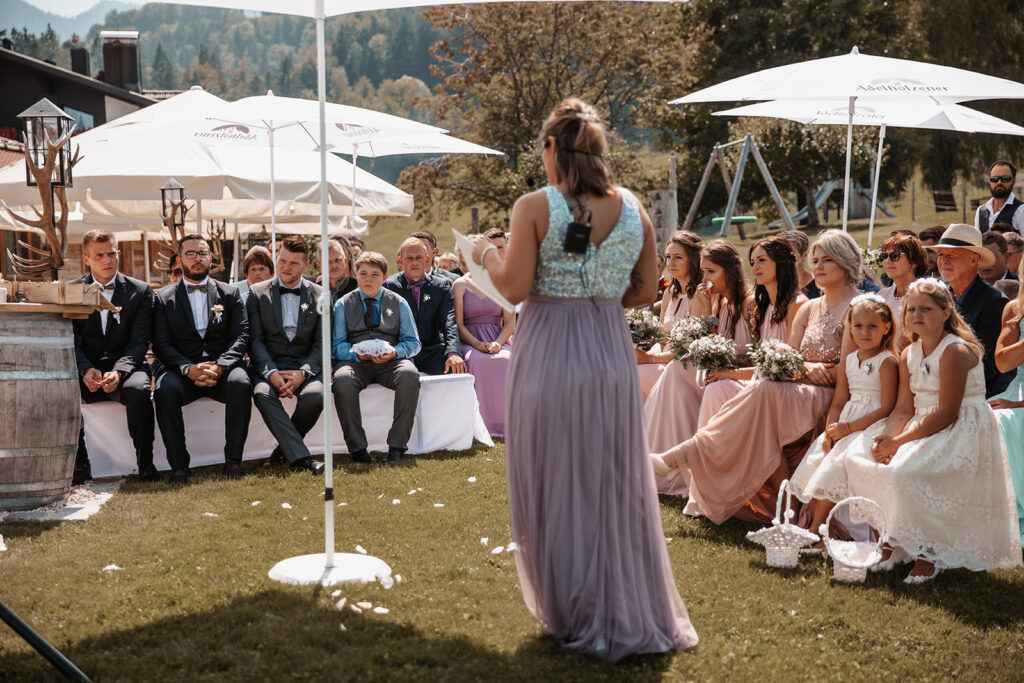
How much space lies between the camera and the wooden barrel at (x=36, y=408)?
6.22 metres

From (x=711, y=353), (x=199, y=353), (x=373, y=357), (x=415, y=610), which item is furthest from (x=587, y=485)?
(x=199, y=353)

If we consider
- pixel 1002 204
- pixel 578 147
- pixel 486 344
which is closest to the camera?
pixel 578 147

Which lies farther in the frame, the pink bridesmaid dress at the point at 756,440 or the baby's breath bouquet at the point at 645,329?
the baby's breath bouquet at the point at 645,329

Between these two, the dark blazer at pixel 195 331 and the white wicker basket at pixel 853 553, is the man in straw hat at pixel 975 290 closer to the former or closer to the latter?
the white wicker basket at pixel 853 553

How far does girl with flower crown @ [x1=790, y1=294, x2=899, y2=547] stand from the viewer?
5711mm

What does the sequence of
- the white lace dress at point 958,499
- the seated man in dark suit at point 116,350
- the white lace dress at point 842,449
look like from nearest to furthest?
the white lace dress at point 958,499, the white lace dress at point 842,449, the seated man in dark suit at point 116,350

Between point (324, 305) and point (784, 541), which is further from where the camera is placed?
point (784, 541)

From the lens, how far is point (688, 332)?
22.6 ft

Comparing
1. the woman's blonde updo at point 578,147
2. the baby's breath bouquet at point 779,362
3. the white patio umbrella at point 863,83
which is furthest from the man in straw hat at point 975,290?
the woman's blonde updo at point 578,147

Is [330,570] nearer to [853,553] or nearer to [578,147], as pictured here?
[578,147]

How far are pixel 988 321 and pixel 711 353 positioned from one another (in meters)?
1.77

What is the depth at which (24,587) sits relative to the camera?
4996 millimetres

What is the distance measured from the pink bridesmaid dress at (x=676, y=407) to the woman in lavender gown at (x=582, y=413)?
296 centimetres

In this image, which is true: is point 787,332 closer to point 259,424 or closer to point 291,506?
point 291,506
